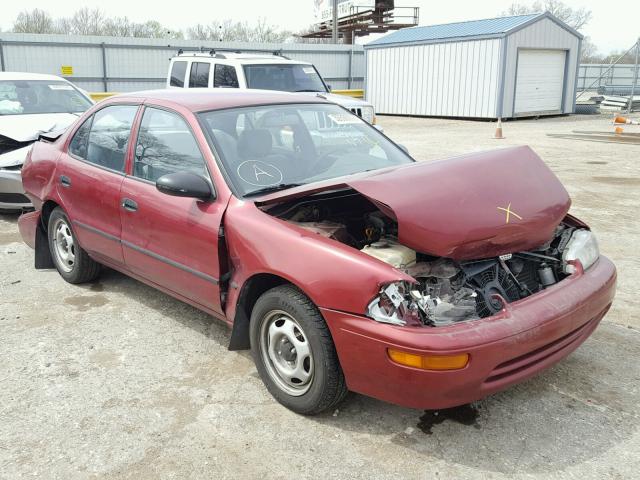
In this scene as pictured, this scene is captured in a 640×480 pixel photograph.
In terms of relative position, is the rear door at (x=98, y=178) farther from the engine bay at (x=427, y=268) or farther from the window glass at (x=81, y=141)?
the engine bay at (x=427, y=268)

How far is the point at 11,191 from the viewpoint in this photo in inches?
280

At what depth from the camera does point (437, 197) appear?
10.2ft

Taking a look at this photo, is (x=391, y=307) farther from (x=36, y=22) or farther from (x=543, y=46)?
(x=36, y=22)

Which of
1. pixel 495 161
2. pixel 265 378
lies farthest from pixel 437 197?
pixel 265 378

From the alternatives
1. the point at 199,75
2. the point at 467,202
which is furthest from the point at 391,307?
the point at 199,75

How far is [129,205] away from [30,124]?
4.69m

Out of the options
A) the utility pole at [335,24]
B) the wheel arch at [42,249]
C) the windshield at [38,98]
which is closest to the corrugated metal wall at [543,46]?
the windshield at [38,98]

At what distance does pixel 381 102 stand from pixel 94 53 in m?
11.9

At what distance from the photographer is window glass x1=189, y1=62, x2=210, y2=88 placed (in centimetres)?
1162

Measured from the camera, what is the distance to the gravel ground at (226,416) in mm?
2805

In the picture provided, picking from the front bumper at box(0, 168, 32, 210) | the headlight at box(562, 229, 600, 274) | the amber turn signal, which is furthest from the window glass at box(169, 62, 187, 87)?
the amber turn signal

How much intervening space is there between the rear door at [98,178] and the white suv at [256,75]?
20.4ft

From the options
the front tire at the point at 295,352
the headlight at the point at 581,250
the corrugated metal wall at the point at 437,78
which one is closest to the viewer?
the front tire at the point at 295,352

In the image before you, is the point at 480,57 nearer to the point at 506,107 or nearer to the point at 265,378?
the point at 506,107
